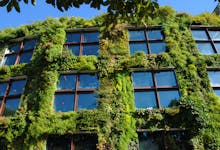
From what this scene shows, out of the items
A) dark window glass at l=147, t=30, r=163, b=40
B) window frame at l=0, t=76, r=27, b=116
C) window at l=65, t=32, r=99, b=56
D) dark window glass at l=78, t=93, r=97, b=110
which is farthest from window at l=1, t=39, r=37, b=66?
dark window glass at l=147, t=30, r=163, b=40

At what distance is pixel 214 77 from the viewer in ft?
50.1

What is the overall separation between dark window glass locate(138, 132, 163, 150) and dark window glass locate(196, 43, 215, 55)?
546cm

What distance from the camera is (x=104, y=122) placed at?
13195 mm

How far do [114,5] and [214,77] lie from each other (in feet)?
33.0

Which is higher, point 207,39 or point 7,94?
point 207,39

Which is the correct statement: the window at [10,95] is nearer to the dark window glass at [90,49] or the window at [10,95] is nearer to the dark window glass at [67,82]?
the dark window glass at [67,82]

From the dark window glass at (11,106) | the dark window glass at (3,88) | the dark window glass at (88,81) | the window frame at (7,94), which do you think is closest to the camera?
the dark window glass at (11,106)

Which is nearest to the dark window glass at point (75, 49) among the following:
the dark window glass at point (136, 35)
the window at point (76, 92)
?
the window at point (76, 92)

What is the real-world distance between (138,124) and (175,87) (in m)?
2.47

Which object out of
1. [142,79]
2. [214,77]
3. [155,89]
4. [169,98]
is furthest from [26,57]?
[214,77]

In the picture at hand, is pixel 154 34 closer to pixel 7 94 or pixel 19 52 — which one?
pixel 19 52

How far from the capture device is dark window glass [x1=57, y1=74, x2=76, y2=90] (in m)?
14.9

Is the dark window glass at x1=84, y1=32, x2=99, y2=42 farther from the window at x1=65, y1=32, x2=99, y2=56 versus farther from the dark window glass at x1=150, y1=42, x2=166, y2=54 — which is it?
the dark window glass at x1=150, y1=42, x2=166, y2=54

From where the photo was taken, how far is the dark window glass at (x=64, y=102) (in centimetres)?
1411
